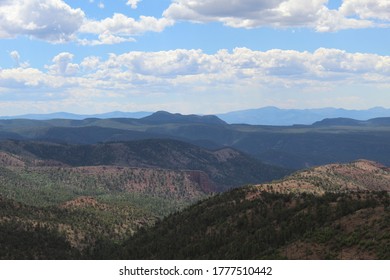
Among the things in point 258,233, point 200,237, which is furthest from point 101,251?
point 258,233

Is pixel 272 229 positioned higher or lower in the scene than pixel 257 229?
higher

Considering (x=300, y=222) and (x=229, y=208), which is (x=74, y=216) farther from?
(x=300, y=222)

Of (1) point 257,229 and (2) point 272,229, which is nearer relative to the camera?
(2) point 272,229

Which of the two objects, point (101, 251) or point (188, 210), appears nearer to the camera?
point (101, 251)

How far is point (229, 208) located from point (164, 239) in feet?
67.0

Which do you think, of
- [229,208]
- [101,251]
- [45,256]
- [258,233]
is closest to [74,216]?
[101,251]

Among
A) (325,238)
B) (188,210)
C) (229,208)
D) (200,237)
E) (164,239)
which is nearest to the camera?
(325,238)

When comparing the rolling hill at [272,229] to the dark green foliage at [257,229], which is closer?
the rolling hill at [272,229]

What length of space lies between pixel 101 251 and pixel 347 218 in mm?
78079

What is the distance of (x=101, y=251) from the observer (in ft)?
494

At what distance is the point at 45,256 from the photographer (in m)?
134

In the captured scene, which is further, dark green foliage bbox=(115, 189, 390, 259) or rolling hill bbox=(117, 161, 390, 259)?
dark green foliage bbox=(115, 189, 390, 259)

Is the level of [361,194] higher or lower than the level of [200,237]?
higher
